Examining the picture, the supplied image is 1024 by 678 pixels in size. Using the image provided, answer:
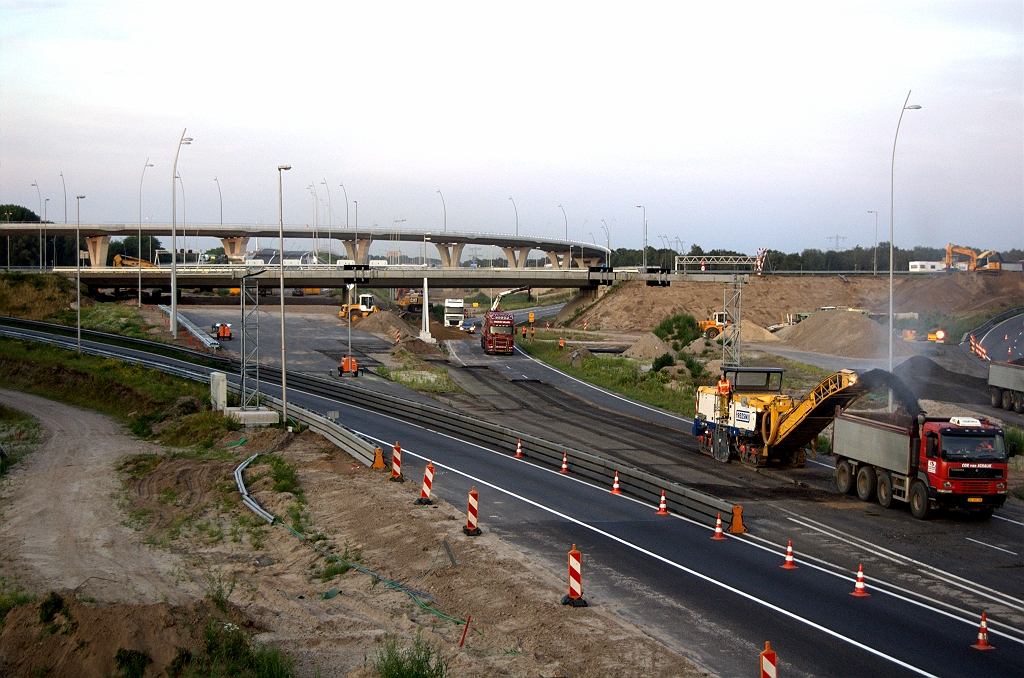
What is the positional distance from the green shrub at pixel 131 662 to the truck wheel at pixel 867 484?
65.0ft

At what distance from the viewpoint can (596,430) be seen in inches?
1476

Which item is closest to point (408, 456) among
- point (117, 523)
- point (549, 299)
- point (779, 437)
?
point (117, 523)

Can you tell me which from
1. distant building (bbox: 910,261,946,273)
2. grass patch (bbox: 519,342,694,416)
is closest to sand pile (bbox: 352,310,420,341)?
grass patch (bbox: 519,342,694,416)

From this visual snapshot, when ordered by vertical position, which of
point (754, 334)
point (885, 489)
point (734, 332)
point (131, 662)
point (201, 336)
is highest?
point (734, 332)

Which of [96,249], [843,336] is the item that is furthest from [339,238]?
[843,336]

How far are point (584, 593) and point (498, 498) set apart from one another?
8263mm

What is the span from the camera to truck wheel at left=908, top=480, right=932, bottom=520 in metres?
22.6

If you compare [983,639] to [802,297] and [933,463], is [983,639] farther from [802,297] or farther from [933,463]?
[802,297]

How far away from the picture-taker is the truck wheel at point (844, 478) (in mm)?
25719

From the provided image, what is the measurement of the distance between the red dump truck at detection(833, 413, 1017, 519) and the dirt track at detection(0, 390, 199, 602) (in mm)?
17989

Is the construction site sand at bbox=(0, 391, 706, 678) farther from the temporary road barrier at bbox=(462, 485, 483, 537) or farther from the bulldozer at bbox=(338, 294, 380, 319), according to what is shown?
the bulldozer at bbox=(338, 294, 380, 319)

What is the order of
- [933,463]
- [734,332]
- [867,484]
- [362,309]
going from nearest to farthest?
[933,463], [867,484], [734,332], [362,309]

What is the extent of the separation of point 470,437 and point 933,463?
1710 cm

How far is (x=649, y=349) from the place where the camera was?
67250mm
